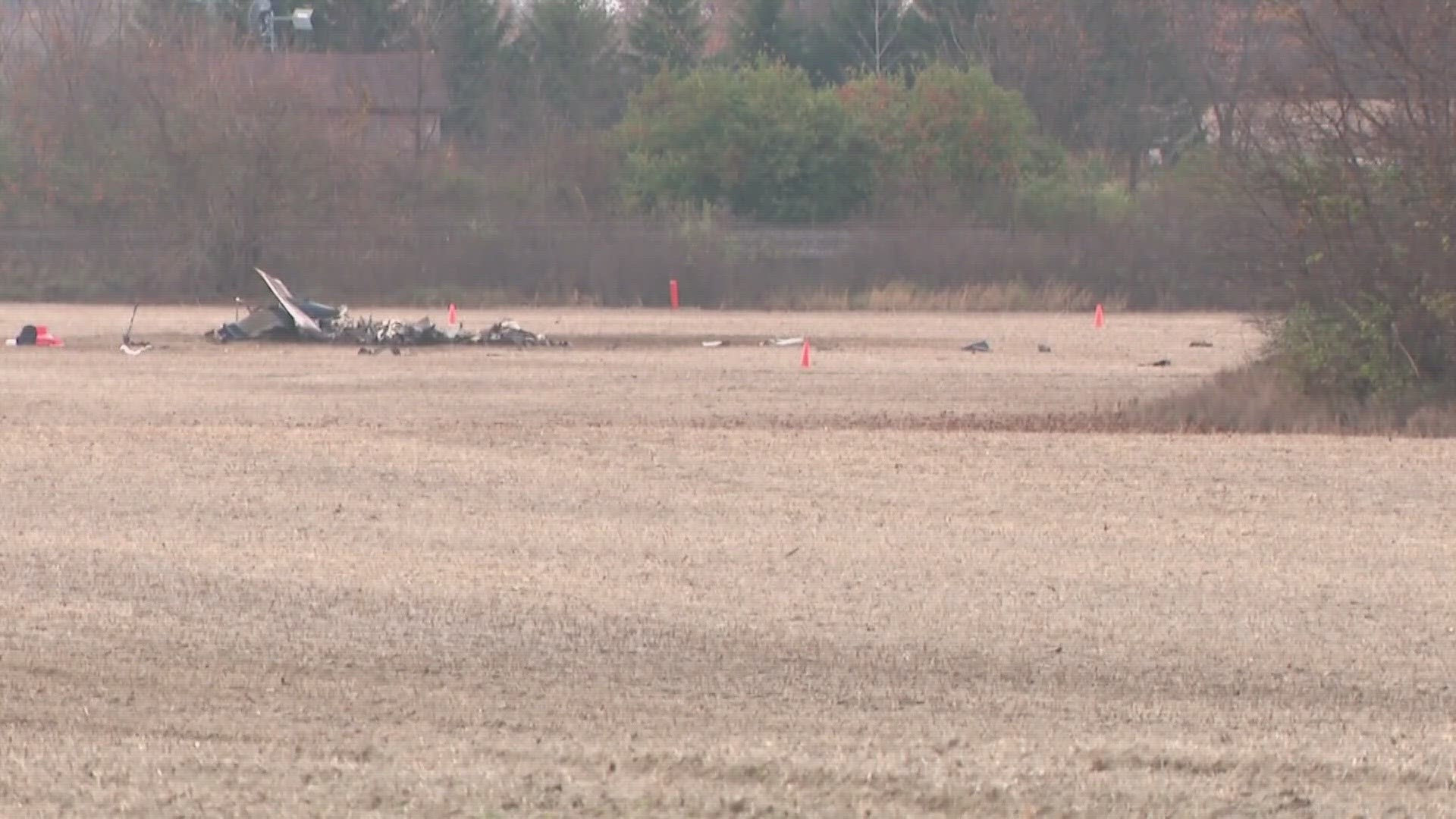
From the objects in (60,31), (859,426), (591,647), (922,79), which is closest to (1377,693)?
(591,647)

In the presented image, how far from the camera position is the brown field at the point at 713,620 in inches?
299

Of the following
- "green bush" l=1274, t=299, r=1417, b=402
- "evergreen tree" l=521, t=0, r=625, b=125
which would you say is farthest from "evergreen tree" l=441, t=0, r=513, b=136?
"green bush" l=1274, t=299, r=1417, b=402

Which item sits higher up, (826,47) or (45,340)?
(826,47)

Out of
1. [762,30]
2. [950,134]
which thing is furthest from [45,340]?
[762,30]

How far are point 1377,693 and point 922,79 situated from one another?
178 feet

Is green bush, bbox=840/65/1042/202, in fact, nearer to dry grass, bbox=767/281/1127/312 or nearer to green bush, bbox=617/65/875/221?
green bush, bbox=617/65/875/221

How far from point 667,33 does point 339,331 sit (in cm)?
4368

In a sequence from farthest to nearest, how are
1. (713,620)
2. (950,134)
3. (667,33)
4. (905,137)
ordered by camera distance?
(667,33) < (950,134) < (905,137) < (713,620)

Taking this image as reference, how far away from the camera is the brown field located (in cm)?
760

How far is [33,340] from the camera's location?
36125 millimetres

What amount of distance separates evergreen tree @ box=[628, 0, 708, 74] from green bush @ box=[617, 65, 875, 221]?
1699 cm

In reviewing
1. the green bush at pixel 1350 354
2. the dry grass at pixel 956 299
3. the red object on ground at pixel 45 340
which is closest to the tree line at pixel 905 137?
the green bush at pixel 1350 354

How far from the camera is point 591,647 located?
34.4 feet

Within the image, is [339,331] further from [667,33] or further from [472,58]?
[472,58]
